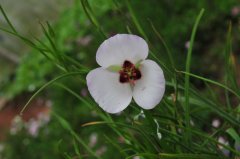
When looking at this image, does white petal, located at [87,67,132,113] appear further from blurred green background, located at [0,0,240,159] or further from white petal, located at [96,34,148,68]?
blurred green background, located at [0,0,240,159]

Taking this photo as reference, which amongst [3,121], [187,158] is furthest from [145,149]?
[3,121]

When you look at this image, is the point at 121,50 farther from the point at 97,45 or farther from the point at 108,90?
the point at 97,45

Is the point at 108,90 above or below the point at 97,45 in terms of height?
above

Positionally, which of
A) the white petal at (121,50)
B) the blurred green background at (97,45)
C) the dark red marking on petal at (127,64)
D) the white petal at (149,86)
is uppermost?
the white petal at (121,50)

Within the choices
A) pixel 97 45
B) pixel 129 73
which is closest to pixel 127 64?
pixel 129 73

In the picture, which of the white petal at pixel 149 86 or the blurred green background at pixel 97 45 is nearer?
the white petal at pixel 149 86

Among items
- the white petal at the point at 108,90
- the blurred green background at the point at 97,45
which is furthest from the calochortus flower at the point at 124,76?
the blurred green background at the point at 97,45

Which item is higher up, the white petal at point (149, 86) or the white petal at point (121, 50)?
the white petal at point (121, 50)

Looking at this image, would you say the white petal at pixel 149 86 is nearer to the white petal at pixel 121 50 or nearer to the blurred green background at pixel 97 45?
the white petal at pixel 121 50

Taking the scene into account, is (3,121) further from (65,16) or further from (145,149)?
(145,149)
